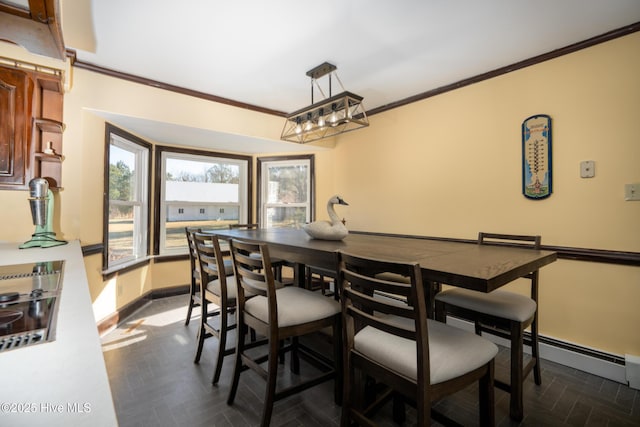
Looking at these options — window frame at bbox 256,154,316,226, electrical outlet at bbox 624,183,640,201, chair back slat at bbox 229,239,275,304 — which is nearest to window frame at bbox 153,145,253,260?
window frame at bbox 256,154,316,226

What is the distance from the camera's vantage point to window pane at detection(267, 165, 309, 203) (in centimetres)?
446

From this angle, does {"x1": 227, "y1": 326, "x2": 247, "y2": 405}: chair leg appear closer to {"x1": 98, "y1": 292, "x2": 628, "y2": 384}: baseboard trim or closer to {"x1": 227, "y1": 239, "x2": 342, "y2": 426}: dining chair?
{"x1": 227, "y1": 239, "x2": 342, "y2": 426}: dining chair

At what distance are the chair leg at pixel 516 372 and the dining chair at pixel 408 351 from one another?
1.31 ft

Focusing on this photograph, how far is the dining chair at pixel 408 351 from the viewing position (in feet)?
3.48

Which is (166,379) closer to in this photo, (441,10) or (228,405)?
(228,405)

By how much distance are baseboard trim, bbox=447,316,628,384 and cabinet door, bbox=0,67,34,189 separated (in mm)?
4176

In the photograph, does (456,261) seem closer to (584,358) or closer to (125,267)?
(584,358)

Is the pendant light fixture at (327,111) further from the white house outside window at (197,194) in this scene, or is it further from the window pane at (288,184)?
the white house outside window at (197,194)

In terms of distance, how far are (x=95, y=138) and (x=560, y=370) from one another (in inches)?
168

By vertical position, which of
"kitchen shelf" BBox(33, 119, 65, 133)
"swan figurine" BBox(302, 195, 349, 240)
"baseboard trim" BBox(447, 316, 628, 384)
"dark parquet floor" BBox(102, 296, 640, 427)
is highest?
"kitchen shelf" BBox(33, 119, 65, 133)

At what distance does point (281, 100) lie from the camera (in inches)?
135

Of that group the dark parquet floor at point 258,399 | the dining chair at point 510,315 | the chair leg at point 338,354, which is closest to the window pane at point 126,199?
the dark parquet floor at point 258,399

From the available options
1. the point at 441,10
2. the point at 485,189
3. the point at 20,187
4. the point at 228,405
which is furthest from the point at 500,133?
the point at 20,187

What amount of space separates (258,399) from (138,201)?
282cm
